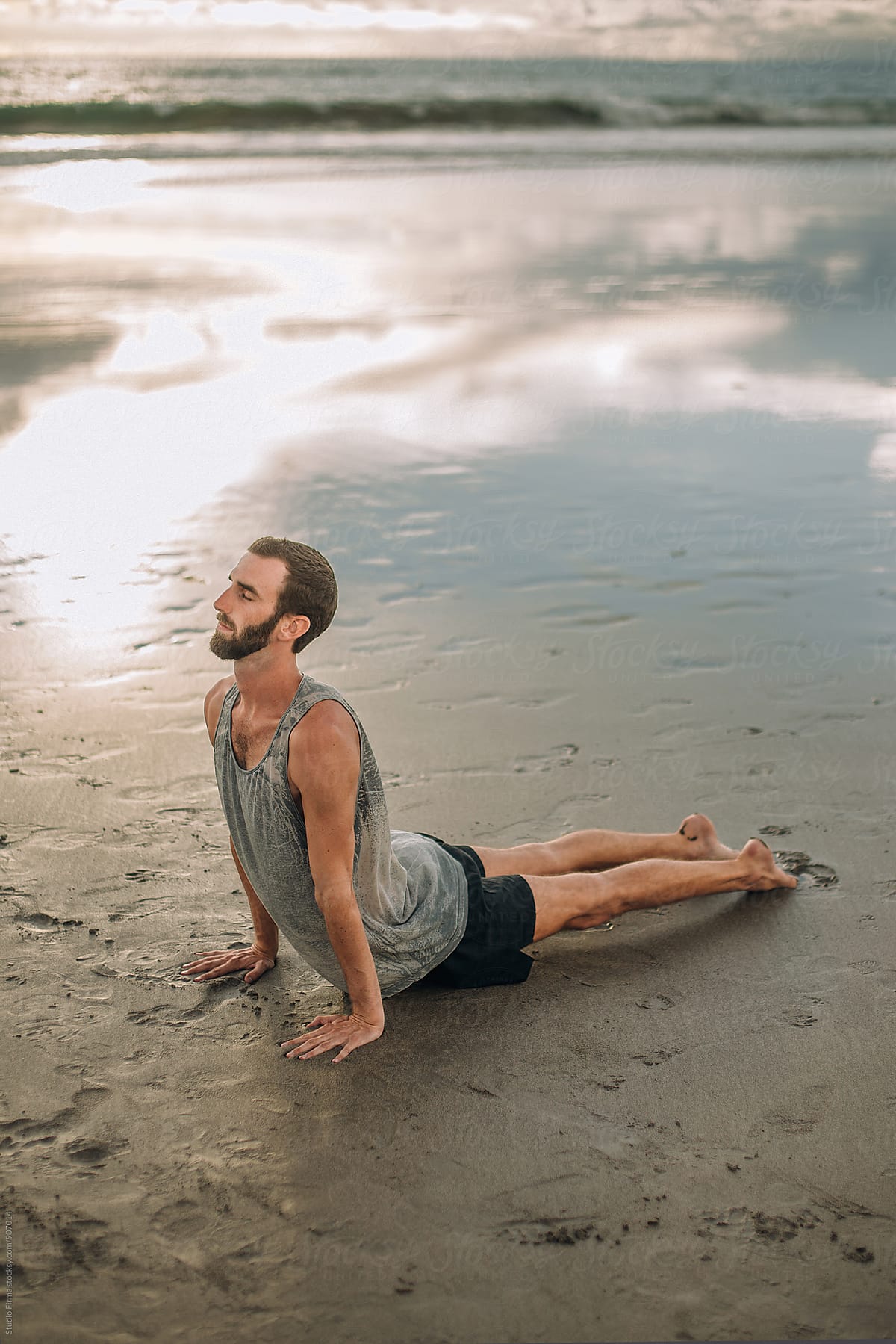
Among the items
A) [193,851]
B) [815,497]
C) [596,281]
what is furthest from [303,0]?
A: [193,851]

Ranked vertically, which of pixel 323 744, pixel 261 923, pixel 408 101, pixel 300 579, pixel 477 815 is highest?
pixel 408 101

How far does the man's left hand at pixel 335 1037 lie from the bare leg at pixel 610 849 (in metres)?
0.96

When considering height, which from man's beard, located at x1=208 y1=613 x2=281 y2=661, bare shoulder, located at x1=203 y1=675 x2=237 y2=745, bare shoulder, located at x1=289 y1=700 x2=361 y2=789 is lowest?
bare shoulder, located at x1=289 y1=700 x2=361 y2=789

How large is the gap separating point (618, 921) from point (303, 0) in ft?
228

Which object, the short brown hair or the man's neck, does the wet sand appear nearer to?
the man's neck

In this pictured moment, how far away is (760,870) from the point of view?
Result: 4.58 meters

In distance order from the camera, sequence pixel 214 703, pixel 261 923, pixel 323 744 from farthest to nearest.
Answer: pixel 261 923, pixel 214 703, pixel 323 744

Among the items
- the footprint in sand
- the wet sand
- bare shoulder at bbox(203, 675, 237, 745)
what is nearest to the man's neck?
bare shoulder at bbox(203, 675, 237, 745)

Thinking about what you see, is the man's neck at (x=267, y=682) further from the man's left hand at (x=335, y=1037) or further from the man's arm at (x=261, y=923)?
the man's left hand at (x=335, y=1037)

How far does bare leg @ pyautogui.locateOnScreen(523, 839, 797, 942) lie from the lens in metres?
4.28

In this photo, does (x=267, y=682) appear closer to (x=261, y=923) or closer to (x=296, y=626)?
(x=296, y=626)

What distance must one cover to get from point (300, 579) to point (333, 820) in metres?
0.68

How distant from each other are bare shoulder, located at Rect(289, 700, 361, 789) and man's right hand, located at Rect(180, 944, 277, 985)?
0.93m

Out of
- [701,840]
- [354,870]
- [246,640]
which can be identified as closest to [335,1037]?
[354,870]
